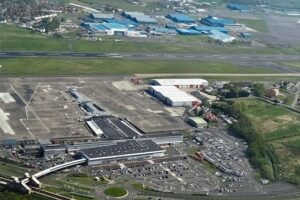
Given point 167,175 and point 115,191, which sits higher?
point 115,191

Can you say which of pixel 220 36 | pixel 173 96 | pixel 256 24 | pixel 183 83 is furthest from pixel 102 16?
pixel 173 96

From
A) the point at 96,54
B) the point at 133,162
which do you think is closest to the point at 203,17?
the point at 96,54

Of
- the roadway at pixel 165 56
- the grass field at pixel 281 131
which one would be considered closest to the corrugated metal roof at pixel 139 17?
the roadway at pixel 165 56

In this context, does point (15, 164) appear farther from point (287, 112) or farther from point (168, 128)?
point (287, 112)

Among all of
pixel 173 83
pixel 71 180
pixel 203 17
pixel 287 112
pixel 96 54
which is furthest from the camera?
pixel 203 17

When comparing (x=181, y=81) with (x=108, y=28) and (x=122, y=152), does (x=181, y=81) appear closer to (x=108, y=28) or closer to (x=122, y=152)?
(x=122, y=152)
